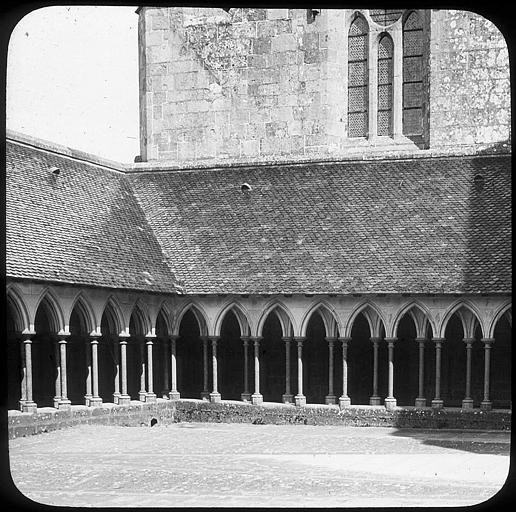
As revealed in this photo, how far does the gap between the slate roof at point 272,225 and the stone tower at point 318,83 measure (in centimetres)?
369

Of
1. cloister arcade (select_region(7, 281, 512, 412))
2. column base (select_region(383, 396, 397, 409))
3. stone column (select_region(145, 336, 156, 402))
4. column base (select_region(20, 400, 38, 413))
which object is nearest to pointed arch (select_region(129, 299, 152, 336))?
cloister arcade (select_region(7, 281, 512, 412))

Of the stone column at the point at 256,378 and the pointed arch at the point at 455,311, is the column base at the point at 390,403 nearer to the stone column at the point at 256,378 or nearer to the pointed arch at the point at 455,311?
the pointed arch at the point at 455,311

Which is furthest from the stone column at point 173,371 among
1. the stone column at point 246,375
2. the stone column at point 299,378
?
the stone column at point 299,378

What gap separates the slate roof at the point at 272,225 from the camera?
24.7 meters

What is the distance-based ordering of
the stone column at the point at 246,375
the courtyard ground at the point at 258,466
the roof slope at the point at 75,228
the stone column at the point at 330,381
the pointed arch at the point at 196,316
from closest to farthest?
the courtyard ground at the point at 258,466
the roof slope at the point at 75,228
the stone column at the point at 330,381
the stone column at the point at 246,375
the pointed arch at the point at 196,316

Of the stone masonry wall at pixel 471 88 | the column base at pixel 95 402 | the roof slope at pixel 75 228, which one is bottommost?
the column base at pixel 95 402

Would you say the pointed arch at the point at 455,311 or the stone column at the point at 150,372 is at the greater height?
the pointed arch at the point at 455,311

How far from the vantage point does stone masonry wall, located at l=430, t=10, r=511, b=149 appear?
32.0m

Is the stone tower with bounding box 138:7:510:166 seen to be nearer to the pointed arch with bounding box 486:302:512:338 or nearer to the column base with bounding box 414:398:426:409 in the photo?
the pointed arch with bounding box 486:302:512:338

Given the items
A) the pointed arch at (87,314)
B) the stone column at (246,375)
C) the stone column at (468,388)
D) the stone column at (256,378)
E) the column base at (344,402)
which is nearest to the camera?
the pointed arch at (87,314)

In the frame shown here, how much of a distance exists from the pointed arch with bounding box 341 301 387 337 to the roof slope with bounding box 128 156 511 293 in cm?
51

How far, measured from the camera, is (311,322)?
1077 inches

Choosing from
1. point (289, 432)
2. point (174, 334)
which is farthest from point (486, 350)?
point (174, 334)

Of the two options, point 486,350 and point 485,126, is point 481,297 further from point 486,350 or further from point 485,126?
point 485,126
